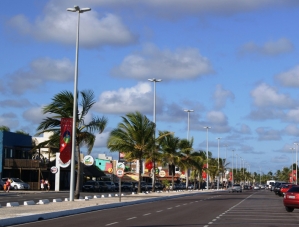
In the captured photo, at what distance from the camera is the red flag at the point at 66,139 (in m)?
36.8

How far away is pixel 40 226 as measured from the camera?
21.2 m

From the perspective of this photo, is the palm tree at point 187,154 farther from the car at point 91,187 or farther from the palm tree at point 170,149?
the car at point 91,187

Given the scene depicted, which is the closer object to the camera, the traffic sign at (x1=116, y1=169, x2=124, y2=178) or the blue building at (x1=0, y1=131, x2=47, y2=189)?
the traffic sign at (x1=116, y1=169, x2=124, y2=178)

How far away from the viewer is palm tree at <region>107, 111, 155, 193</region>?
177 feet

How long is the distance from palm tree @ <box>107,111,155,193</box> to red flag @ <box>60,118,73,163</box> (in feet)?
53.8

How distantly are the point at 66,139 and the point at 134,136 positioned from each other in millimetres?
17540

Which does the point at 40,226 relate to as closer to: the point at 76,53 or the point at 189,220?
the point at 189,220

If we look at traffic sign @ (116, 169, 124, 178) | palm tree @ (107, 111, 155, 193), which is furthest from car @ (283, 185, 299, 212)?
palm tree @ (107, 111, 155, 193)

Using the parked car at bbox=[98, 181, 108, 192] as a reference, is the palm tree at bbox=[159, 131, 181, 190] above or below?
above

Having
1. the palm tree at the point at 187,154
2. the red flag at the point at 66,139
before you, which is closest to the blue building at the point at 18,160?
the palm tree at the point at 187,154

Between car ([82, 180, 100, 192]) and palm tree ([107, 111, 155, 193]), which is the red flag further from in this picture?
car ([82, 180, 100, 192])

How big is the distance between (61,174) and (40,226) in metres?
58.9

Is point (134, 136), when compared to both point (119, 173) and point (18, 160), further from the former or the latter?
point (18, 160)

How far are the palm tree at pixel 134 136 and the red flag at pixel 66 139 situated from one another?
16.4 metres
